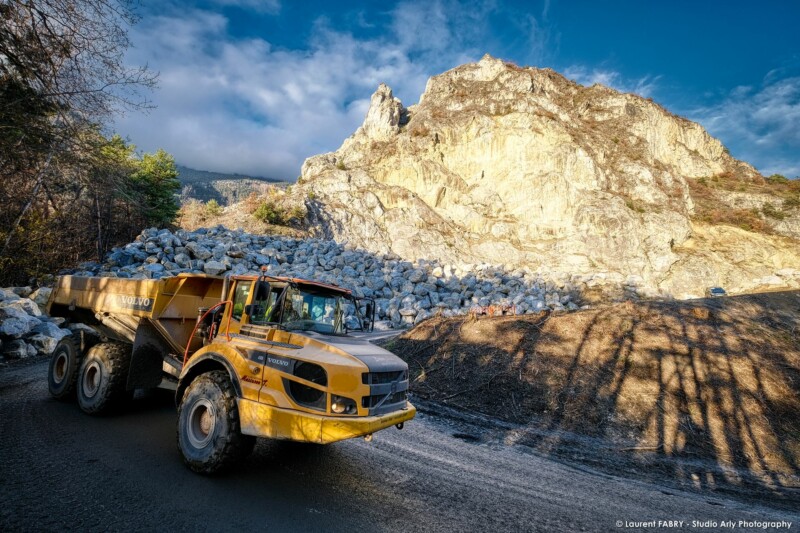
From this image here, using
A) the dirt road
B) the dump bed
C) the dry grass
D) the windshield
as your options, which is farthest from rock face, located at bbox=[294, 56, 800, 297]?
the windshield

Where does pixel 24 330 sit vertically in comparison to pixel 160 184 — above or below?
below

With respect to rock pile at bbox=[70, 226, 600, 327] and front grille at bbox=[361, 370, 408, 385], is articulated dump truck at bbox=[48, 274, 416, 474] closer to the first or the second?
front grille at bbox=[361, 370, 408, 385]

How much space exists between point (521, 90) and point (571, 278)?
114 ft

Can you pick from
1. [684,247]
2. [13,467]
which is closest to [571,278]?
[684,247]

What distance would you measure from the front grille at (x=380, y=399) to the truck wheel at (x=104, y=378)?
4168 millimetres

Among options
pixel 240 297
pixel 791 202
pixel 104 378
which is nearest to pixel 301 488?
pixel 240 297

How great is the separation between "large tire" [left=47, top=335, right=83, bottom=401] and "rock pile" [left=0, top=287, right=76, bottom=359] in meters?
4.36

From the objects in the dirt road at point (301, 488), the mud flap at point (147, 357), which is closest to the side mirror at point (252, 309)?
the dirt road at point (301, 488)

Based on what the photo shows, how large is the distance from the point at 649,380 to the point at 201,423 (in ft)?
30.7

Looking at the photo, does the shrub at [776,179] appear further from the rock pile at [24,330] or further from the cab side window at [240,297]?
the rock pile at [24,330]

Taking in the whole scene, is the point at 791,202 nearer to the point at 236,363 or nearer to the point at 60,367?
the point at 236,363

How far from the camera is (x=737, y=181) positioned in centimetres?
4725

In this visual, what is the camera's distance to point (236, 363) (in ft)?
14.0

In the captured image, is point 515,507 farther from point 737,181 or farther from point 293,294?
point 737,181
